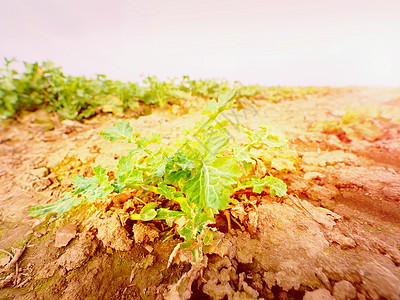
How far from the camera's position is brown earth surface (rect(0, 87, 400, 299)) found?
0.97 metres

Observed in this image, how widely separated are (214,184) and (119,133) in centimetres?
94

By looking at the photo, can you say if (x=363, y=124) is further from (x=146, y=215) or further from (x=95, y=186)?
(x=95, y=186)

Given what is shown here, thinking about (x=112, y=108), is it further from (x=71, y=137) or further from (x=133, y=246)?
(x=133, y=246)

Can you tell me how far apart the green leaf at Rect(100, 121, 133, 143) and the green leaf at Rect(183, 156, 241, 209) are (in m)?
0.70

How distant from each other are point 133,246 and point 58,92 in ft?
13.9

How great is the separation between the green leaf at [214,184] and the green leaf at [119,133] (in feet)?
2.31

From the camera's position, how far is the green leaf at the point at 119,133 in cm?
142

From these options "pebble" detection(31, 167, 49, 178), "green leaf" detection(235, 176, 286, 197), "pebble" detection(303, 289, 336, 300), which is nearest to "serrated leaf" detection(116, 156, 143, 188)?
"green leaf" detection(235, 176, 286, 197)

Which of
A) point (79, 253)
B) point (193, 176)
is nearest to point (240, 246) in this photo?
point (193, 176)

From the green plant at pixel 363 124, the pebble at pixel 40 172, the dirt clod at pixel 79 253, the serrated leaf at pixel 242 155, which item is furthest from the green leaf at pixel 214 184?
the green plant at pixel 363 124

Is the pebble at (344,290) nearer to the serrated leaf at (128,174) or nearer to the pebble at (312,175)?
the pebble at (312,175)

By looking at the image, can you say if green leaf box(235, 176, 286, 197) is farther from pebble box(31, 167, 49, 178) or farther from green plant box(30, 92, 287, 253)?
pebble box(31, 167, 49, 178)

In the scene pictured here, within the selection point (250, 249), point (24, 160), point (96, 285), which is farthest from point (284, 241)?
point (24, 160)

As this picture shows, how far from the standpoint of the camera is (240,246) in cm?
118
